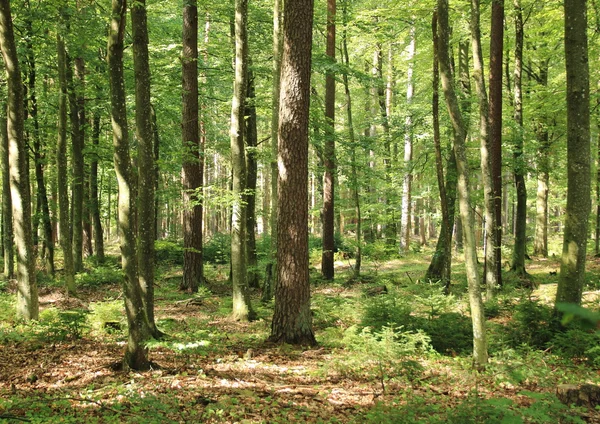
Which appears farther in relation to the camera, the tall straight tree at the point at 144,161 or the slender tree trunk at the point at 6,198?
the slender tree trunk at the point at 6,198

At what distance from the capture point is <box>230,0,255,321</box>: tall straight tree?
347 inches

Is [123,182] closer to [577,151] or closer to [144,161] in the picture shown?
[144,161]

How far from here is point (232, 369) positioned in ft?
20.7

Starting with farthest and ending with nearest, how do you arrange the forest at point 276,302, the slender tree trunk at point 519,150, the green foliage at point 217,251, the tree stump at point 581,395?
the green foliage at point 217,251
the slender tree trunk at point 519,150
the forest at point 276,302
the tree stump at point 581,395

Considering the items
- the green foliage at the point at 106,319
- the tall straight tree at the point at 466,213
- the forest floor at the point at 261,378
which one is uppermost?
the tall straight tree at the point at 466,213

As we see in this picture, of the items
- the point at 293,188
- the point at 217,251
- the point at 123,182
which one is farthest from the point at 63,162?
the point at 217,251

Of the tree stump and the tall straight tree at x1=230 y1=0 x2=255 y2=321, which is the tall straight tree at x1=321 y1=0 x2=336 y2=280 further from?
the tree stump

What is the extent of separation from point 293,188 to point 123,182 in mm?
2785

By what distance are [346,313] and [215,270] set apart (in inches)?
388

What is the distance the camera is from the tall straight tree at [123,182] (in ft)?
18.3

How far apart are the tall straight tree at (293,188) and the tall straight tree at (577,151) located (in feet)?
13.9

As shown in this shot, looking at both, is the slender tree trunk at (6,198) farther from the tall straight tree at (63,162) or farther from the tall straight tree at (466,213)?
the tall straight tree at (466,213)

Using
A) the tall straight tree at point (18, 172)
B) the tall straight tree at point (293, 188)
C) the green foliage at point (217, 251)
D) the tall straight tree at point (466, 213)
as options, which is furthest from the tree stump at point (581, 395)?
the green foliage at point (217, 251)

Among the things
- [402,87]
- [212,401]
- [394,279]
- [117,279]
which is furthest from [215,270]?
[402,87]
